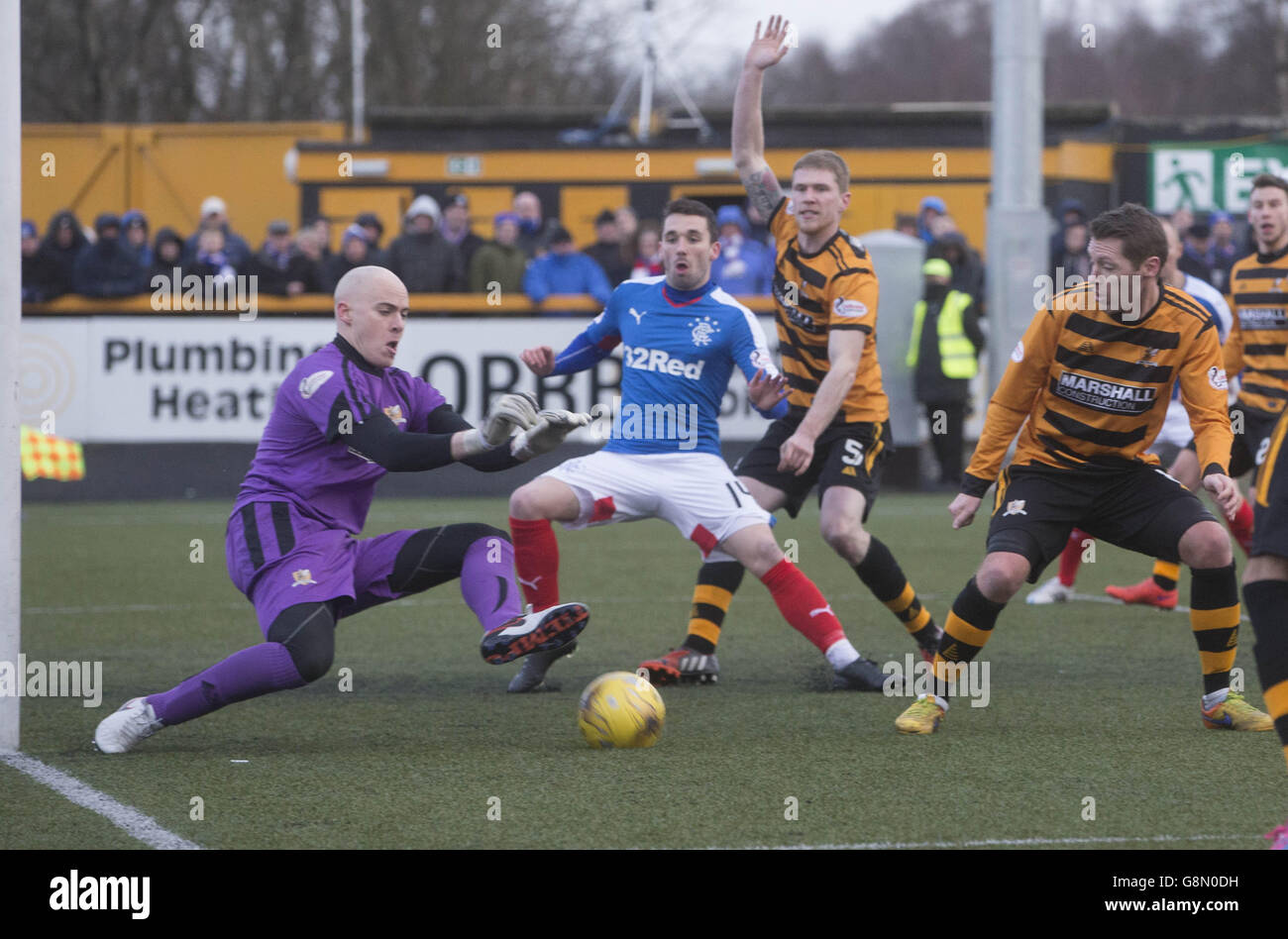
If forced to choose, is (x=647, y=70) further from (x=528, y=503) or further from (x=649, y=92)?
(x=528, y=503)

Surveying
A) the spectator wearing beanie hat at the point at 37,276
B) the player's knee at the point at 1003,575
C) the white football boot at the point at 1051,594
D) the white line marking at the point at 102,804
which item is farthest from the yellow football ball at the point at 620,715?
the spectator wearing beanie hat at the point at 37,276

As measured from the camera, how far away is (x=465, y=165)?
72.7ft

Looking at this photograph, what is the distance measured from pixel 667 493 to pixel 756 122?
169 cm

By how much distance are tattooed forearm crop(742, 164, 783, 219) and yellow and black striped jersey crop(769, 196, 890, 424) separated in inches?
1.5

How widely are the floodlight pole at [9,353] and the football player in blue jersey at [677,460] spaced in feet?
6.24

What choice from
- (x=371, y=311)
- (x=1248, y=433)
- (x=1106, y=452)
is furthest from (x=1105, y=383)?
(x=1248, y=433)

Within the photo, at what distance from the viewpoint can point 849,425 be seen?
7504 millimetres

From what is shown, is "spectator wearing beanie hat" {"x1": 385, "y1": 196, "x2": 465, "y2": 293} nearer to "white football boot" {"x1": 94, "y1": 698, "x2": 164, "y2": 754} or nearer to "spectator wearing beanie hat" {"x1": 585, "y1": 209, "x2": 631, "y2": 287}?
"spectator wearing beanie hat" {"x1": 585, "y1": 209, "x2": 631, "y2": 287}

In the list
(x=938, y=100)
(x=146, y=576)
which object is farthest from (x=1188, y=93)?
(x=146, y=576)

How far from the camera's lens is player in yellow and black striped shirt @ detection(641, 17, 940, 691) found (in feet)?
23.4

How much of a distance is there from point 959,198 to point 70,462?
36.8 ft

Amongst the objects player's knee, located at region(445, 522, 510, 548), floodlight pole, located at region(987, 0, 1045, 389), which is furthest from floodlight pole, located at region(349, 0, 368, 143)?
player's knee, located at region(445, 522, 510, 548)

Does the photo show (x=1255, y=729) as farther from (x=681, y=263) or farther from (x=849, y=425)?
(x=681, y=263)
